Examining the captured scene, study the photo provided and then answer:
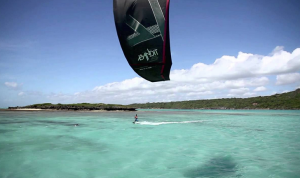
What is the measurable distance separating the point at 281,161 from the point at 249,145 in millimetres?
4741

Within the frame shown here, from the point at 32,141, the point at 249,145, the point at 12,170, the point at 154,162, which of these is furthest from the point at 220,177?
the point at 32,141

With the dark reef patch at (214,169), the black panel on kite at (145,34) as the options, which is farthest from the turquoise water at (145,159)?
the black panel on kite at (145,34)

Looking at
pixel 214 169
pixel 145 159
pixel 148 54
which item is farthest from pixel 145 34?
pixel 145 159

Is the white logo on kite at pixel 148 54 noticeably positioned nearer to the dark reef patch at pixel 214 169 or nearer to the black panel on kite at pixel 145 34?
the black panel on kite at pixel 145 34

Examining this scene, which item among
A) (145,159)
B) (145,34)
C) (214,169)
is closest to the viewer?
(145,34)

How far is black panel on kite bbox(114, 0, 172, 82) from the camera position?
221cm

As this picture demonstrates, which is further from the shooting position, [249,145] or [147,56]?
[249,145]

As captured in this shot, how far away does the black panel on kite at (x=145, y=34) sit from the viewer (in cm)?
221

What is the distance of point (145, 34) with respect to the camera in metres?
2.27

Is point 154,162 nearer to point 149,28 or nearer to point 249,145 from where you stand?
point 249,145

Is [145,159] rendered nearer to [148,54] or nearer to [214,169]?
[214,169]

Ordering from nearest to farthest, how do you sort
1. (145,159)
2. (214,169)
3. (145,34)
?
(145,34)
(214,169)
(145,159)

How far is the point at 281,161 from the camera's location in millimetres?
12242

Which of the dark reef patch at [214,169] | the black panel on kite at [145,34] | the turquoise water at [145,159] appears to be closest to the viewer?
the black panel on kite at [145,34]
